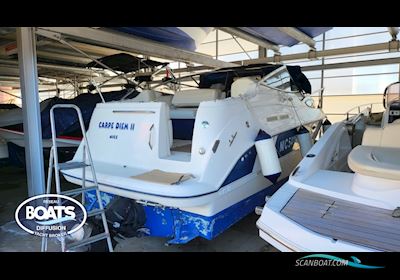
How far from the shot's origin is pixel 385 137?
2.32 metres

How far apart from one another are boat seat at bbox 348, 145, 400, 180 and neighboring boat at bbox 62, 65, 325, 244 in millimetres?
669

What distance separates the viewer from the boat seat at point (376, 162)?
1659 mm

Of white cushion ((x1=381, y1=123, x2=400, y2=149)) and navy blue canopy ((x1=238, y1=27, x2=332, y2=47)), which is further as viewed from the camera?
navy blue canopy ((x1=238, y1=27, x2=332, y2=47))

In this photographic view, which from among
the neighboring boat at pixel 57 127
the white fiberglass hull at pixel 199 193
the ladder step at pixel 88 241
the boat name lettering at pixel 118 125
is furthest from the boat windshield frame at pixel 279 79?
the neighboring boat at pixel 57 127

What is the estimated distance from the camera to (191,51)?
505 centimetres

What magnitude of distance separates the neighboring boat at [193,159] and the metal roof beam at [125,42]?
955 mm

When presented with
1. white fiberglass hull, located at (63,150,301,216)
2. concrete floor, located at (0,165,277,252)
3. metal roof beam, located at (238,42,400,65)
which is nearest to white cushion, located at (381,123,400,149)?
white fiberglass hull, located at (63,150,301,216)

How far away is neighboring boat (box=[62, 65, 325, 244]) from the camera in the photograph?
2.09 metres

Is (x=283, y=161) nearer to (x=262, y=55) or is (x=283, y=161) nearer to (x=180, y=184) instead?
(x=180, y=184)

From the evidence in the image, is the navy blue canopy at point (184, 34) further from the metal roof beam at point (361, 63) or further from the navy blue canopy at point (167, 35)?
the metal roof beam at point (361, 63)

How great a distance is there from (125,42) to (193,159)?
90.8 inches

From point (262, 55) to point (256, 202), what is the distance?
17.9ft
